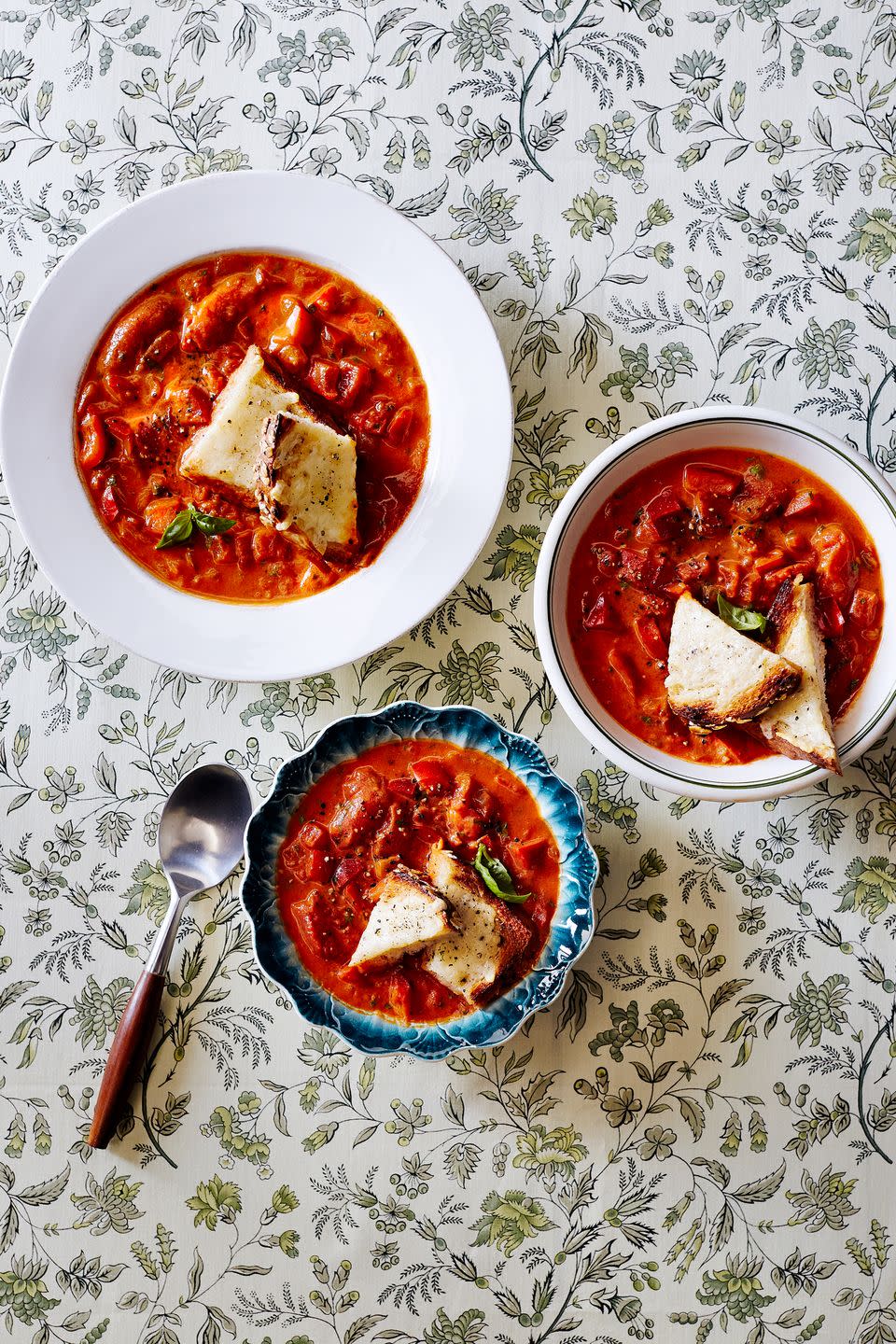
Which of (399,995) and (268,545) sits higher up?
(268,545)

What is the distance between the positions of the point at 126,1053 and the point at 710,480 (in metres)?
2.46

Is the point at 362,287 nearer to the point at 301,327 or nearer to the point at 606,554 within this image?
the point at 301,327

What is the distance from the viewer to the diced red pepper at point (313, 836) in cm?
311

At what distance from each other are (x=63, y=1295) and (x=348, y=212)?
3464mm

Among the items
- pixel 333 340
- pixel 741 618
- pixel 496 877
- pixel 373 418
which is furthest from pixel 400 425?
pixel 496 877

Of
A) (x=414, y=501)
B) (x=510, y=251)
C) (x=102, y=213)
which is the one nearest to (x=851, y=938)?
(x=414, y=501)

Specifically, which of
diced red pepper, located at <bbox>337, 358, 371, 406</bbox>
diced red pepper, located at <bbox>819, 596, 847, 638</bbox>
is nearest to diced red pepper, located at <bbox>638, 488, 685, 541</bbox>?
diced red pepper, located at <bbox>819, 596, 847, 638</bbox>

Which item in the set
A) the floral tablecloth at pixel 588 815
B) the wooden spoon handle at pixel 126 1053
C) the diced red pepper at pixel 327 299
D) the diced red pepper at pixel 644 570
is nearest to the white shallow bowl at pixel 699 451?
the diced red pepper at pixel 644 570

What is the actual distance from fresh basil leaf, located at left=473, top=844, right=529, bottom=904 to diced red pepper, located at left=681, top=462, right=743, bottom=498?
48.6 inches

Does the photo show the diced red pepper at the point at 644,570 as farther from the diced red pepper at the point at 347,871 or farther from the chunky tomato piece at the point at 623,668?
the diced red pepper at the point at 347,871

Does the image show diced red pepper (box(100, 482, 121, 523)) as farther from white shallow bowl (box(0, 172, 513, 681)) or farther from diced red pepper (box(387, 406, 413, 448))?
diced red pepper (box(387, 406, 413, 448))

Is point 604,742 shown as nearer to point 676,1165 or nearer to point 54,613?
point 676,1165

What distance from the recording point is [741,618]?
2.96m

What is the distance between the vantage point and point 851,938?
A: 3.26 metres
